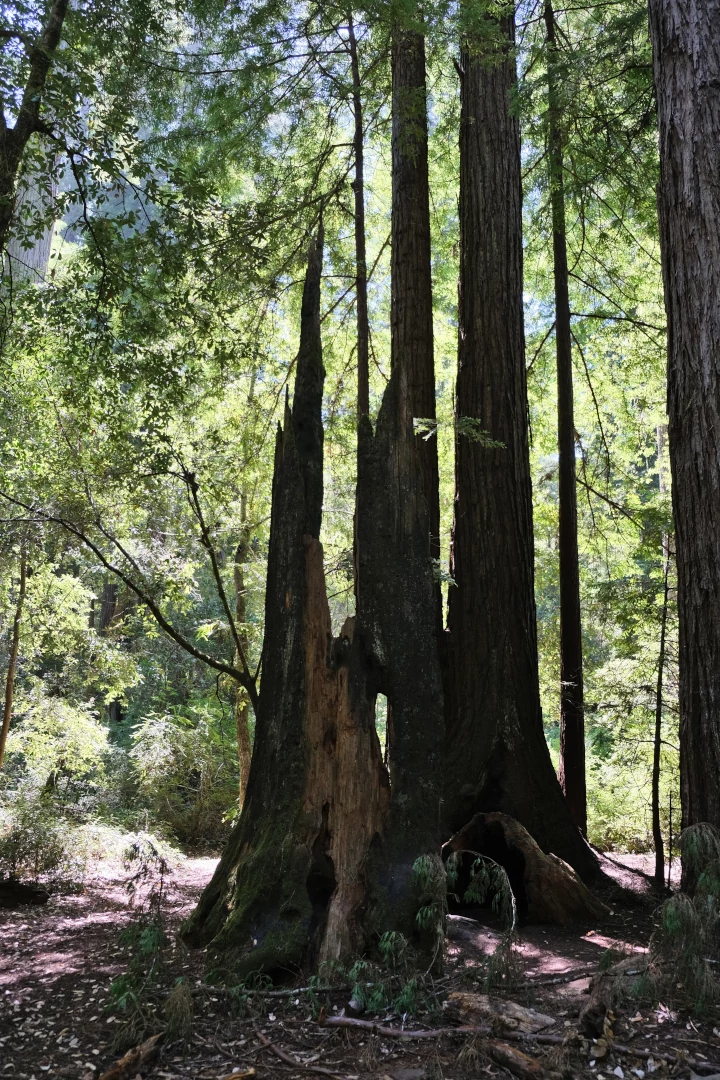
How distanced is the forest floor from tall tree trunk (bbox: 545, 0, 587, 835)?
278 centimetres

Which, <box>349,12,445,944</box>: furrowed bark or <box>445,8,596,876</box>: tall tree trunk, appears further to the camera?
<box>445,8,596,876</box>: tall tree trunk

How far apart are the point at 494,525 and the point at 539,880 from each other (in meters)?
2.86

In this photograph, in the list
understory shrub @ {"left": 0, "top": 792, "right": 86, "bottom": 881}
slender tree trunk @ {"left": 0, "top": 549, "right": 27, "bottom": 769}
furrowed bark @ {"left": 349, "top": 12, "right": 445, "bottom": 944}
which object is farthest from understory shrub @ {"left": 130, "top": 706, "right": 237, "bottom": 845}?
furrowed bark @ {"left": 349, "top": 12, "right": 445, "bottom": 944}

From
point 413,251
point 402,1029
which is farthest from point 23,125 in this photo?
point 402,1029

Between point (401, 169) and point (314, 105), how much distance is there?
171cm

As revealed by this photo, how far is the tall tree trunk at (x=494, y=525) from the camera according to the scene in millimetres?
6000

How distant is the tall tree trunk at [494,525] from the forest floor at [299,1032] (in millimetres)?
1372

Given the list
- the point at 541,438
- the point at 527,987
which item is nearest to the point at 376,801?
the point at 527,987

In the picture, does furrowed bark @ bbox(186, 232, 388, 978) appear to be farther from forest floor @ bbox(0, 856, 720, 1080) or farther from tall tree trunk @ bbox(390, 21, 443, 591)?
tall tree trunk @ bbox(390, 21, 443, 591)

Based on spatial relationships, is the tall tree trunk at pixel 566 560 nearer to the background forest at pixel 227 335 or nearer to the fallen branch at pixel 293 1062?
the background forest at pixel 227 335

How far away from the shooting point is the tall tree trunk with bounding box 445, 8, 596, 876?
6.00m

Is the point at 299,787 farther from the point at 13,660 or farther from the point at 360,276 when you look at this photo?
the point at 13,660

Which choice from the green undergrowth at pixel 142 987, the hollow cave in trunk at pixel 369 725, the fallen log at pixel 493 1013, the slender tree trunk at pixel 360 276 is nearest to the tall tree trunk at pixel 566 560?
the hollow cave in trunk at pixel 369 725

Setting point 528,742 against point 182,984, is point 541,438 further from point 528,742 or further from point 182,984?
point 182,984
